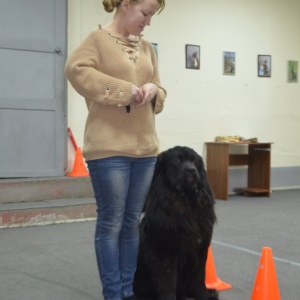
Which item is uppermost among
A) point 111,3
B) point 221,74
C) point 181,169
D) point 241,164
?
point 221,74

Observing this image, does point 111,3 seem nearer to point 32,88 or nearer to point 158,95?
point 158,95

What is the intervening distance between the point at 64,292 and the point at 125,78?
129 centimetres

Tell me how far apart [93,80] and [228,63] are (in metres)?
4.88

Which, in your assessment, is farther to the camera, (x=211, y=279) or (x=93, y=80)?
(x=211, y=279)

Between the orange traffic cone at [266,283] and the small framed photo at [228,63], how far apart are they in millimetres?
4602

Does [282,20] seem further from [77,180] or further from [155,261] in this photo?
[155,261]

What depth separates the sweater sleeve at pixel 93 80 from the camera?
1.75 m

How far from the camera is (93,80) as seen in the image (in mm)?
1751

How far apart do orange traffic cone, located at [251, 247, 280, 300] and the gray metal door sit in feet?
11.0

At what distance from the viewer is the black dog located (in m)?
1.97

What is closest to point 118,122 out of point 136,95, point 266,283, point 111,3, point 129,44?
point 136,95

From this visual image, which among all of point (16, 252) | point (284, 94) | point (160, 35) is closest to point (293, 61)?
point (284, 94)

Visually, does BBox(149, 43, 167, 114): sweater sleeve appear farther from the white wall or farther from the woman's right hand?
the white wall

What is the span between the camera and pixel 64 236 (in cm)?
374
